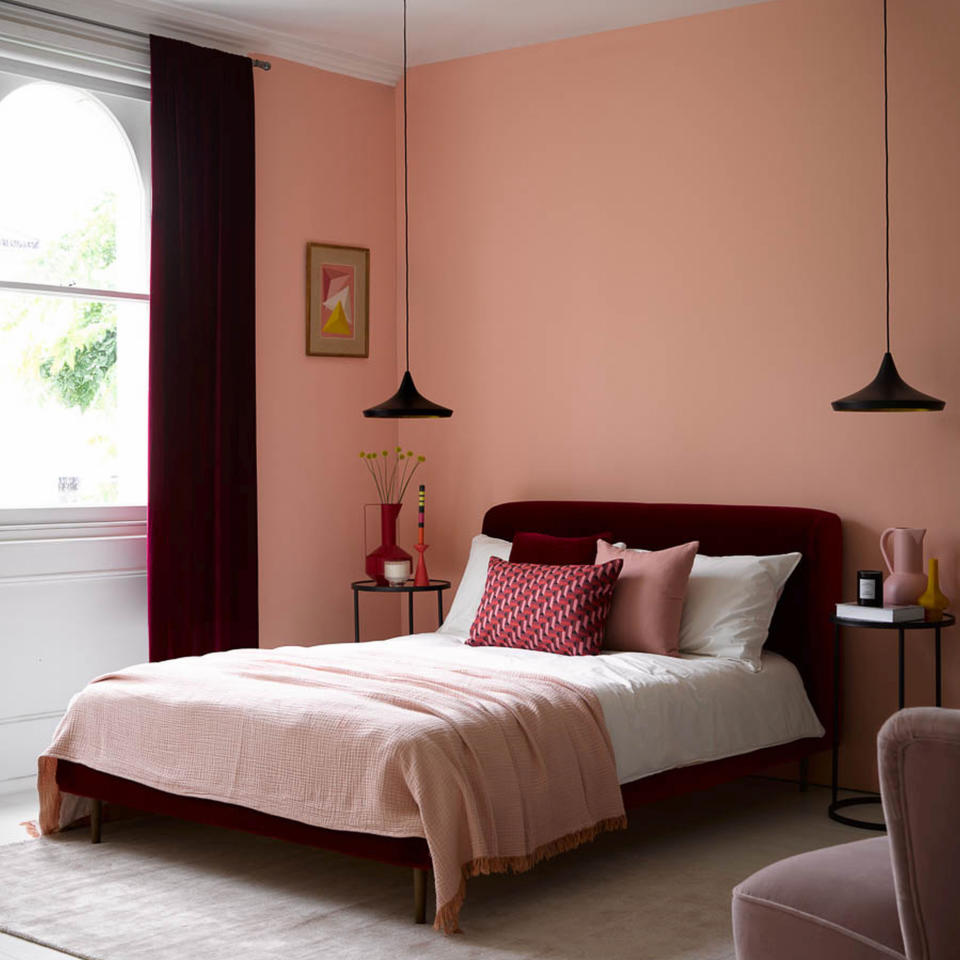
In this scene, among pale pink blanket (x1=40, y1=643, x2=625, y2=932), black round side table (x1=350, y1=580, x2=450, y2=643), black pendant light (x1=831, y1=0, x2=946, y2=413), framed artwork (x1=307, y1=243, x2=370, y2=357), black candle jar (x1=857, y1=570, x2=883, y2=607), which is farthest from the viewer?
framed artwork (x1=307, y1=243, x2=370, y2=357)

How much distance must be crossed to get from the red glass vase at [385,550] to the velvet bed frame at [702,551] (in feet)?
1.30

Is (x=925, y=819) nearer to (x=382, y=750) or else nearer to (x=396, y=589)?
(x=382, y=750)

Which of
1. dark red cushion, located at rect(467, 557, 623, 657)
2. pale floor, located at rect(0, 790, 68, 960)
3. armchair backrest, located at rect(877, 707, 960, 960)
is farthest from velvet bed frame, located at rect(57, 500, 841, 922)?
armchair backrest, located at rect(877, 707, 960, 960)

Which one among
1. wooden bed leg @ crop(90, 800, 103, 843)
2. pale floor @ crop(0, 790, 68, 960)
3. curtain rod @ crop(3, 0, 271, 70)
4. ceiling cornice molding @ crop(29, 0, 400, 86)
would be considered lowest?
pale floor @ crop(0, 790, 68, 960)

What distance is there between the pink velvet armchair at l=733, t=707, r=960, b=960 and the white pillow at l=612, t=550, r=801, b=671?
214cm

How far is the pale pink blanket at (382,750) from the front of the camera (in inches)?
132

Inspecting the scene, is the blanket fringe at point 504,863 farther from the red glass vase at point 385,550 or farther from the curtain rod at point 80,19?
the curtain rod at point 80,19

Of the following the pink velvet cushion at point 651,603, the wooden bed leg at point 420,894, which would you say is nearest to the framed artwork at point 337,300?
the pink velvet cushion at point 651,603

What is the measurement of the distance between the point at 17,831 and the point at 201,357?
1.95 meters

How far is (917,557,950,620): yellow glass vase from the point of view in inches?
177

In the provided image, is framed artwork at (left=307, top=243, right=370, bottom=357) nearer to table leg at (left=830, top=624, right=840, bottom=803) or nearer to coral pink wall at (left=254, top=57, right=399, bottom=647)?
coral pink wall at (left=254, top=57, right=399, bottom=647)

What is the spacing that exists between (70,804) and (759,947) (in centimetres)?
259

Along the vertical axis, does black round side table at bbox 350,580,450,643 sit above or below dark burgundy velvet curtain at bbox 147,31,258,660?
below

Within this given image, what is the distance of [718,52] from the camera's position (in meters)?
5.19
